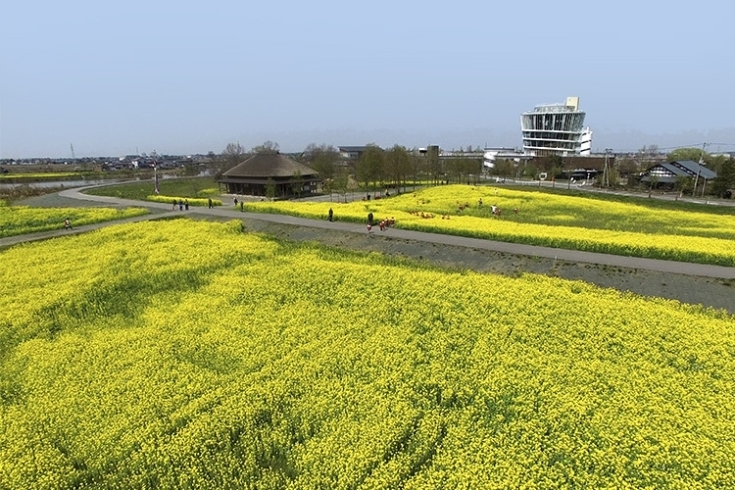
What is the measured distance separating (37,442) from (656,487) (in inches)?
622

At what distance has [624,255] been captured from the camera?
927 inches

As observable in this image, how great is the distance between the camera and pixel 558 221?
3722 centimetres

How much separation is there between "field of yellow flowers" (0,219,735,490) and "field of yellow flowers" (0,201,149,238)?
17306 mm

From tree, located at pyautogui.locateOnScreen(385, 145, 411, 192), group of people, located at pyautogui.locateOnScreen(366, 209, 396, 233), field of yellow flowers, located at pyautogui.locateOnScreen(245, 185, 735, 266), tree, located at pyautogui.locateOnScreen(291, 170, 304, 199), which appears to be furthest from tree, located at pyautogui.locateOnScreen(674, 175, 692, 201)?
tree, located at pyautogui.locateOnScreen(291, 170, 304, 199)

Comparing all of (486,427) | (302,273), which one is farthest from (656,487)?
(302,273)

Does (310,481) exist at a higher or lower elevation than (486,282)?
lower

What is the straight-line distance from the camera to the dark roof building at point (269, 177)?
6097 centimetres

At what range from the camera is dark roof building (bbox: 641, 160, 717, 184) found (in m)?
65.9

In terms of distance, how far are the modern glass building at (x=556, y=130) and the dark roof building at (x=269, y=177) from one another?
96.5 m

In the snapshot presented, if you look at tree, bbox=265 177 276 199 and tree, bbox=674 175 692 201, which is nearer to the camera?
tree, bbox=265 177 276 199

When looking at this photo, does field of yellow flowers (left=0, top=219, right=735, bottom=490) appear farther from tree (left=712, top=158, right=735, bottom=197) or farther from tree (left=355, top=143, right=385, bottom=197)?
tree (left=712, top=158, right=735, bottom=197)

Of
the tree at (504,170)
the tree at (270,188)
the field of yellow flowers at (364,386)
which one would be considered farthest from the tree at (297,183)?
the tree at (504,170)

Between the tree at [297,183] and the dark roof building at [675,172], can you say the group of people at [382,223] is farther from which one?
the dark roof building at [675,172]

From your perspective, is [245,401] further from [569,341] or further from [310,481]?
[569,341]
